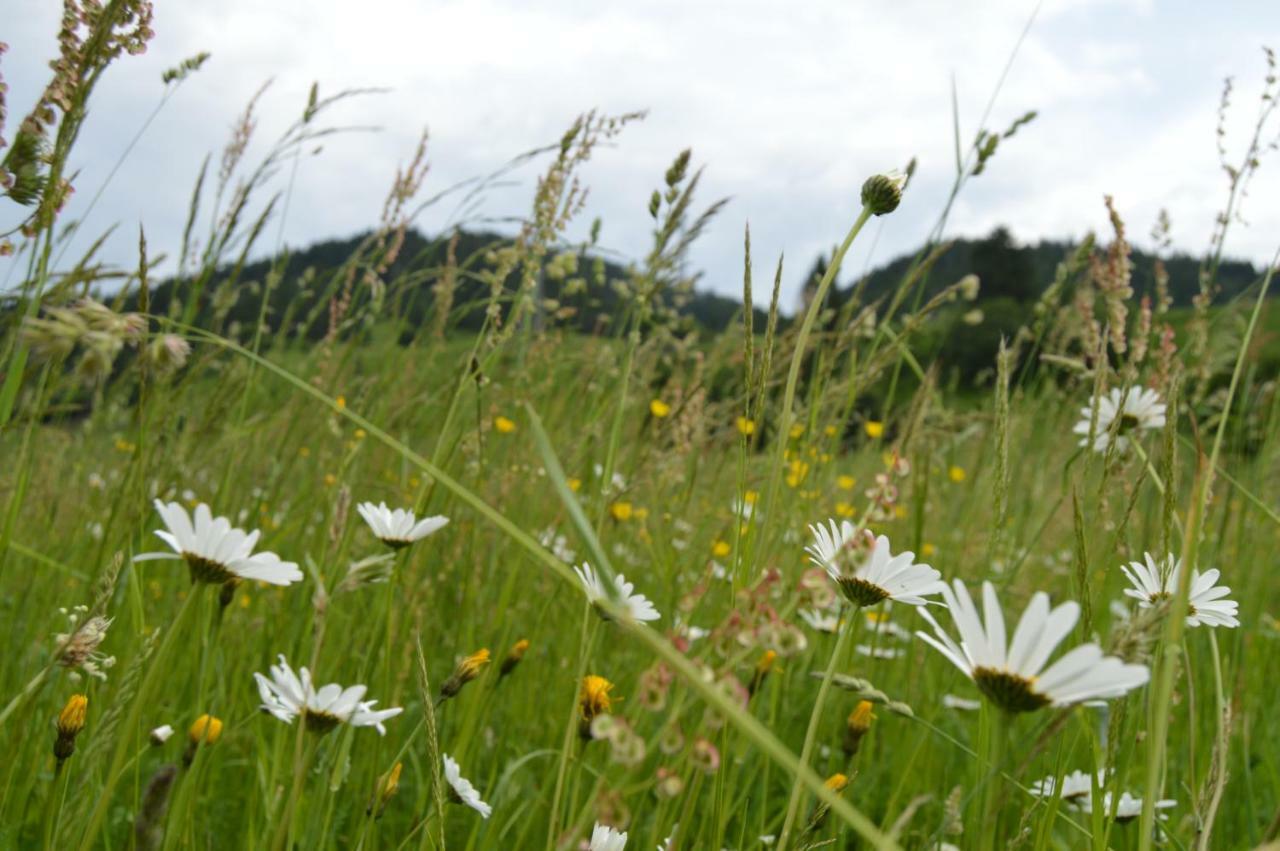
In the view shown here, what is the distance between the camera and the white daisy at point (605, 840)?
79cm

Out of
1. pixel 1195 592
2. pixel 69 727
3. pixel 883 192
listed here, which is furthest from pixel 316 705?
pixel 1195 592

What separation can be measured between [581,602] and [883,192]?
1163mm

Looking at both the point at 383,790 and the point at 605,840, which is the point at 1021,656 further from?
the point at 383,790

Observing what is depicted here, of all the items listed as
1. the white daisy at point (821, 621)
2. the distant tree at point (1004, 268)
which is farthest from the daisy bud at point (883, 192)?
the distant tree at point (1004, 268)

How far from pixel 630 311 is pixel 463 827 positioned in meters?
1.06

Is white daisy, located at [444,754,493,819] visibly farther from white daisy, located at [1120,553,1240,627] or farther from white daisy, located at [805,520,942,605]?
white daisy, located at [1120,553,1240,627]

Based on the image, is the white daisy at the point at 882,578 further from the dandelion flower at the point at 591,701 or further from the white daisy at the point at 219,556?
the white daisy at the point at 219,556

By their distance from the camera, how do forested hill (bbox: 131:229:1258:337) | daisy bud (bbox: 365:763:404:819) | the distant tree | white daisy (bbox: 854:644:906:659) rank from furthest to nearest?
the distant tree → forested hill (bbox: 131:229:1258:337) → white daisy (bbox: 854:644:906:659) → daisy bud (bbox: 365:763:404:819)

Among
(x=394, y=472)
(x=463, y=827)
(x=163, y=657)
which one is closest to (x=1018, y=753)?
(x=463, y=827)

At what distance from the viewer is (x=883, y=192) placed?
0.76m

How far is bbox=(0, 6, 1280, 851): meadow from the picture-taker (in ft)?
1.95

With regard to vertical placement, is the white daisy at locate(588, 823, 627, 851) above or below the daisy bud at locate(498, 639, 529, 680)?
below

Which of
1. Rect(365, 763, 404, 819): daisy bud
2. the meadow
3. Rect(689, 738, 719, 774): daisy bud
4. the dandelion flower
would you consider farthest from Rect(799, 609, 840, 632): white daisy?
Rect(689, 738, 719, 774): daisy bud

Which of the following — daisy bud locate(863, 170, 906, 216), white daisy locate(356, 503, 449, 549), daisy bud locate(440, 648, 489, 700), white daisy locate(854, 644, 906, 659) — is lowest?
white daisy locate(854, 644, 906, 659)
